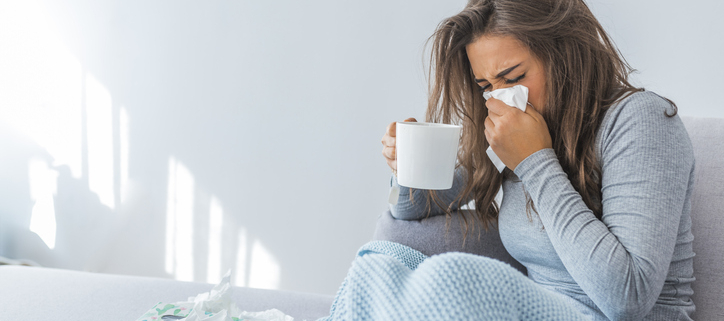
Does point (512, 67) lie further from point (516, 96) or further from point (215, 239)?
point (215, 239)

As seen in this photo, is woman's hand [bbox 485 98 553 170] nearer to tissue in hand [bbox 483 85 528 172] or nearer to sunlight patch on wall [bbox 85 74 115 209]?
tissue in hand [bbox 483 85 528 172]

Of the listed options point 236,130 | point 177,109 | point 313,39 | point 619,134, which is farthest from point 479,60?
point 177,109

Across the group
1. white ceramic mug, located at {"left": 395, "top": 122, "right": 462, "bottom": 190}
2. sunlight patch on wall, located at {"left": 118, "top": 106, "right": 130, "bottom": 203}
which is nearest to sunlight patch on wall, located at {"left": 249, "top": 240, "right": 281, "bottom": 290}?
sunlight patch on wall, located at {"left": 118, "top": 106, "right": 130, "bottom": 203}

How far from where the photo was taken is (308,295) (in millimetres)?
1055

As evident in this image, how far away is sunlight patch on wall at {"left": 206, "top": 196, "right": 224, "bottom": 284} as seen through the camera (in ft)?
5.81

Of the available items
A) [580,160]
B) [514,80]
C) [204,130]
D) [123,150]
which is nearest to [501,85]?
[514,80]

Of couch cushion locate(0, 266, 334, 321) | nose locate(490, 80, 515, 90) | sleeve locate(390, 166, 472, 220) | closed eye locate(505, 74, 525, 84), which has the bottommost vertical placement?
couch cushion locate(0, 266, 334, 321)

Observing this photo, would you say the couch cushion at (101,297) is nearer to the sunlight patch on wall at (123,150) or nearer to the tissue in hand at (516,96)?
the tissue in hand at (516,96)

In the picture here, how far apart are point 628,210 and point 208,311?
0.65 meters

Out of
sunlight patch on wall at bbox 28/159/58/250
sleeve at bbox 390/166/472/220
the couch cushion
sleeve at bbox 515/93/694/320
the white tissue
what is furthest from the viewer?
sunlight patch on wall at bbox 28/159/58/250

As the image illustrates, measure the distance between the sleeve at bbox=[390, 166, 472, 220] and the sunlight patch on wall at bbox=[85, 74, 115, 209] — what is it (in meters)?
1.24

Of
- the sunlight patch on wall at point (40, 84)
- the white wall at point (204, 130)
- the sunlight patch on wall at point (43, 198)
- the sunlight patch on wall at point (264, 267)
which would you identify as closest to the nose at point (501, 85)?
the white wall at point (204, 130)

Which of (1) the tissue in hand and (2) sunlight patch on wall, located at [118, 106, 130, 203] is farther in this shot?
(2) sunlight patch on wall, located at [118, 106, 130, 203]

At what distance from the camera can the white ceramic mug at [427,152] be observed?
74cm
